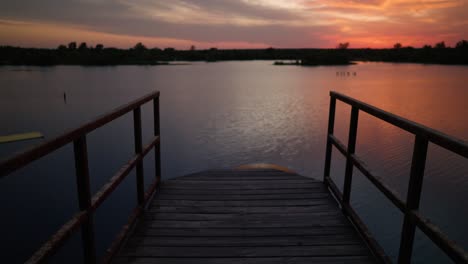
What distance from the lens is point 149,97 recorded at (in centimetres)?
383

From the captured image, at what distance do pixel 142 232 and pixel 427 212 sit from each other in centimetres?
920

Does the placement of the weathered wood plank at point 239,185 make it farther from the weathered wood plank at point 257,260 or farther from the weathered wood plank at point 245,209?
the weathered wood plank at point 257,260

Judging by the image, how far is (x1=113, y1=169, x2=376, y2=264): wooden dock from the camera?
2.79m

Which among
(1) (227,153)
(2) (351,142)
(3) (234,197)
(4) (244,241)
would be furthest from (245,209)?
(1) (227,153)

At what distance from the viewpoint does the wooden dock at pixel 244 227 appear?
2.79 metres

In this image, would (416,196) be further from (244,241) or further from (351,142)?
(244,241)

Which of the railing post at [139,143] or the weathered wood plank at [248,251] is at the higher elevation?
the railing post at [139,143]

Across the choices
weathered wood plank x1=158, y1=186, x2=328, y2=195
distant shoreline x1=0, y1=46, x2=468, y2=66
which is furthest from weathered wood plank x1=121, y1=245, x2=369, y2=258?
distant shoreline x1=0, y1=46, x2=468, y2=66

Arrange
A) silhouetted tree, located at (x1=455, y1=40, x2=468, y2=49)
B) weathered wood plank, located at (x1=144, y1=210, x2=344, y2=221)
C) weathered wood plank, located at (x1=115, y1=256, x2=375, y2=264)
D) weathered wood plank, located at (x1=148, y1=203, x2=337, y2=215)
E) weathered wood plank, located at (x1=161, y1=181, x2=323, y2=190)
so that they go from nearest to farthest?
weathered wood plank, located at (x1=115, y1=256, x2=375, y2=264)
weathered wood plank, located at (x1=144, y1=210, x2=344, y2=221)
weathered wood plank, located at (x1=148, y1=203, x2=337, y2=215)
weathered wood plank, located at (x1=161, y1=181, x2=323, y2=190)
silhouetted tree, located at (x1=455, y1=40, x2=468, y2=49)

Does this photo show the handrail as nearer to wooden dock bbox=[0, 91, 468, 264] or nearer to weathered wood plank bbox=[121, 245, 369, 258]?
wooden dock bbox=[0, 91, 468, 264]

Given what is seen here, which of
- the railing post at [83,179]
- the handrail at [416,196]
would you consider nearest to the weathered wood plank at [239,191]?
the handrail at [416,196]

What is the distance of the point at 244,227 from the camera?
3301 mm

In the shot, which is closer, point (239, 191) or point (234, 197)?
point (234, 197)

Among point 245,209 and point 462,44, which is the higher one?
point 462,44
